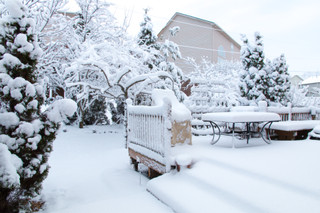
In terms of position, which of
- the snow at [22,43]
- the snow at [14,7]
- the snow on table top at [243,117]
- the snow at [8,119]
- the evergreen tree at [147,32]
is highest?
the evergreen tree at [147,32]

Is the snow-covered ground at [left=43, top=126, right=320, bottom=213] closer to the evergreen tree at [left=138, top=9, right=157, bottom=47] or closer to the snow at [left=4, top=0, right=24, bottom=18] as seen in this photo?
the snow at [left=4, top=0, right=24, bottom=18]

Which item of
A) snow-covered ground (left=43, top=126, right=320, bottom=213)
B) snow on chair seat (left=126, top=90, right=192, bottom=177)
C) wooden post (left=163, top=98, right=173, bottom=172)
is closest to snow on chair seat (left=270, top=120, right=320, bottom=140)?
snow-covered ground (left=43, top=126, right=320, bottom=213)

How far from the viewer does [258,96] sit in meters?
9.80

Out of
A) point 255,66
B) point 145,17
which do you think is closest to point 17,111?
point 145,17

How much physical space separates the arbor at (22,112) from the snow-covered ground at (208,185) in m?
0.56

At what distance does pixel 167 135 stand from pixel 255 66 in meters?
8.41

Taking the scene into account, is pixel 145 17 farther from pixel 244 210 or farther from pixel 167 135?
pixel 244 210

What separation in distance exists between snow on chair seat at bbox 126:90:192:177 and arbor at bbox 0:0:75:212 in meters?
1.35

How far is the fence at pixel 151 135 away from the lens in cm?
325

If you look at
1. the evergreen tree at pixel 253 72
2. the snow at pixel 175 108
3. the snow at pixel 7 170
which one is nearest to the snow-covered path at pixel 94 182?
the snow at pixel 7 170

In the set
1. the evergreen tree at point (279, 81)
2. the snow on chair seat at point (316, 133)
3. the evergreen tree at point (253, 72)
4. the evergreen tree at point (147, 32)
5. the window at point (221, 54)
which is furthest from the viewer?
the window at point (221, 54)

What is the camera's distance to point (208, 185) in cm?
270

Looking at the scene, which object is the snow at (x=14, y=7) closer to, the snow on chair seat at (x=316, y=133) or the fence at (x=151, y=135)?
the fence at (x=151, y=135)

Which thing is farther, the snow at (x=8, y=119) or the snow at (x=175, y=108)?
the snow at (x=175, y=108)
